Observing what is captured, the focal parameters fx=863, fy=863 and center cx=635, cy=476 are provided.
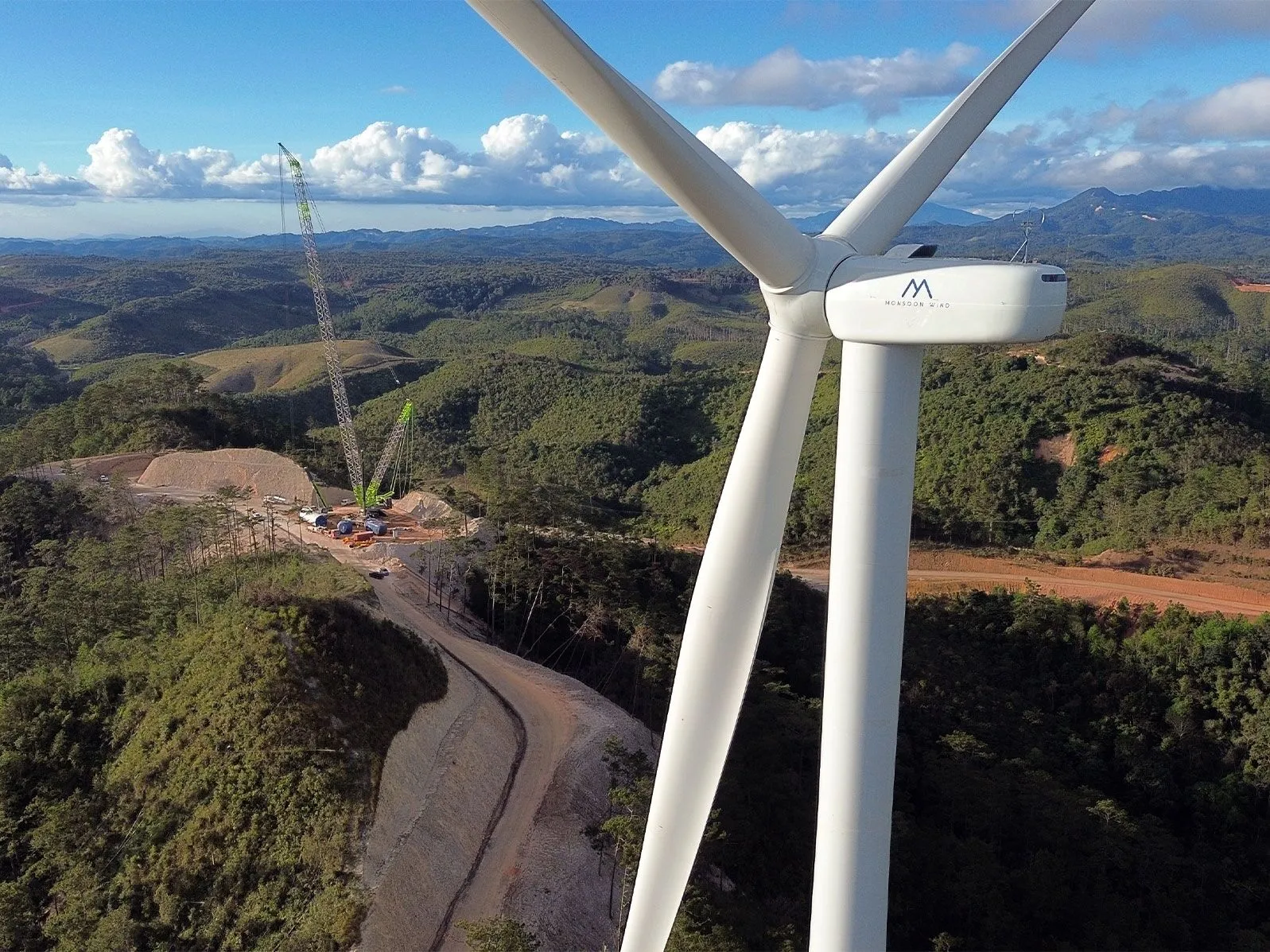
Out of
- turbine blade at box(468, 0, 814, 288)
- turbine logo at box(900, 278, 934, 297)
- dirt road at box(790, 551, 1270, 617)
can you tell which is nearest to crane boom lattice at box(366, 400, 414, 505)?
dirt road at box(790, 551, 1270, 617)

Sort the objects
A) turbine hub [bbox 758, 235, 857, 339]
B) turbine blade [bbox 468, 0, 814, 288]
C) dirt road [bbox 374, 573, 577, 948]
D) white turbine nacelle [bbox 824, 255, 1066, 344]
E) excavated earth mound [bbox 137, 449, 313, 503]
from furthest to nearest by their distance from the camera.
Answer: excavated earth mound [bbox 137, 449, 313, 503] < dirt road [bbox 374, 573, 577, 948] < turbine hub [bbox 758, 235, 857, 339] < white turbine nacelle [bbox 824, 255, 1066, 344] < turbine blade [bbox 468, 0, 814, 288]

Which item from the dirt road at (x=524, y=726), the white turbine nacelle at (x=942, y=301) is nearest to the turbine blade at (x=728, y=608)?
the white turbine nacelle at (x=942, y=301)

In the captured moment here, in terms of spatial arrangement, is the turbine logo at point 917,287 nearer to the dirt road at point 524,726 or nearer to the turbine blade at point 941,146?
the turbine blade at point 941,146

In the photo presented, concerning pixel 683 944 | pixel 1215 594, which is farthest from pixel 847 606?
pixel 1215 594

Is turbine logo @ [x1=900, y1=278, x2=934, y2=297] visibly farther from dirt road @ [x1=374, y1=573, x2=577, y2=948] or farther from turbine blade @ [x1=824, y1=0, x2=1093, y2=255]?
dirt road @ [x1=374, y1=573, x2=577, y2=948]

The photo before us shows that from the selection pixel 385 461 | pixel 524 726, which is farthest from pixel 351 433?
pixel 524 726

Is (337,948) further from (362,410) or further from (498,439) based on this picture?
(362,410)

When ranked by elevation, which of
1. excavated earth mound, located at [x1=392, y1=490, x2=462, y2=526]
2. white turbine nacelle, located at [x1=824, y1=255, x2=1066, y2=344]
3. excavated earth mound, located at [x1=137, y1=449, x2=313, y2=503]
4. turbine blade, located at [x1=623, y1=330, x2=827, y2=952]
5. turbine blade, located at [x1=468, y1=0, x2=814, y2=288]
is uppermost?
turbine blade, located at [x1=468, y1=0, x2=814, y2=288]
